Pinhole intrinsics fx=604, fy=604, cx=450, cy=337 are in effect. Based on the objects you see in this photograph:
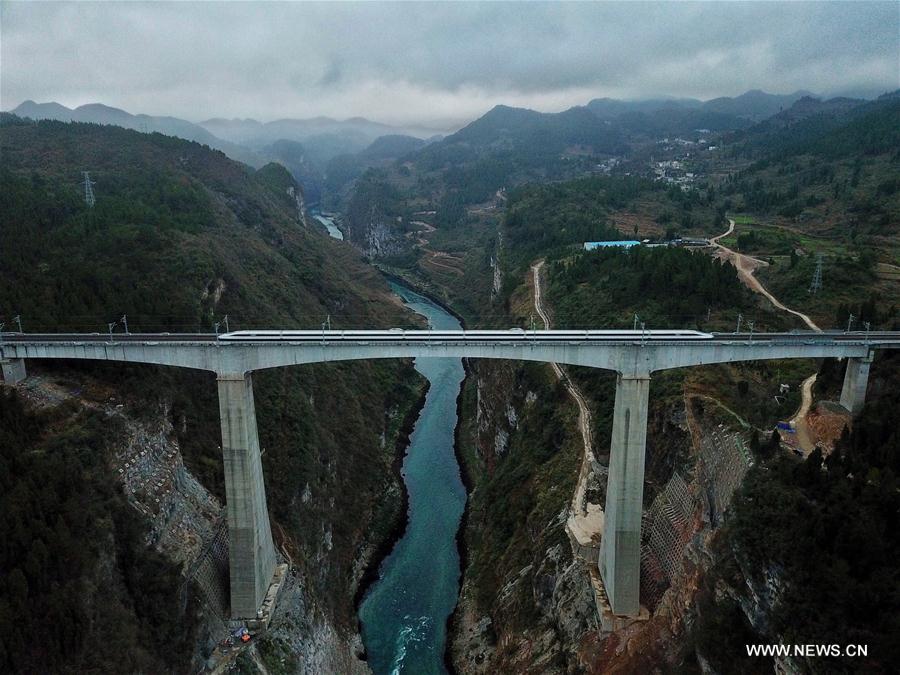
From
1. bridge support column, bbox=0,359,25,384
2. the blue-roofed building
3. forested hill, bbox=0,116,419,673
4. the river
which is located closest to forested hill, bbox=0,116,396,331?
forested hill, bbox=0,116,419,673

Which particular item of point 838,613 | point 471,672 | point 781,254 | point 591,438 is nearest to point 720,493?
point 838,613

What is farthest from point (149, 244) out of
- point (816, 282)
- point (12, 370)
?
point (816, 282)

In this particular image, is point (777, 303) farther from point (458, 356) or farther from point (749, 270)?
point (458, 356)

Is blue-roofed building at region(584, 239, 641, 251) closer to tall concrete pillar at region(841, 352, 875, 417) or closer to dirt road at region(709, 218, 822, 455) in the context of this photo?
dirt road at region(709, 218, 822, 455)

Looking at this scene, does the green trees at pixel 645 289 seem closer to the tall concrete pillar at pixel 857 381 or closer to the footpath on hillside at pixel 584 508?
the footpath on hillside at pixel 584 508

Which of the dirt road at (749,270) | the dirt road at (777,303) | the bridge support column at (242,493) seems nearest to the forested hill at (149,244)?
the bridge support column at (242,493)
